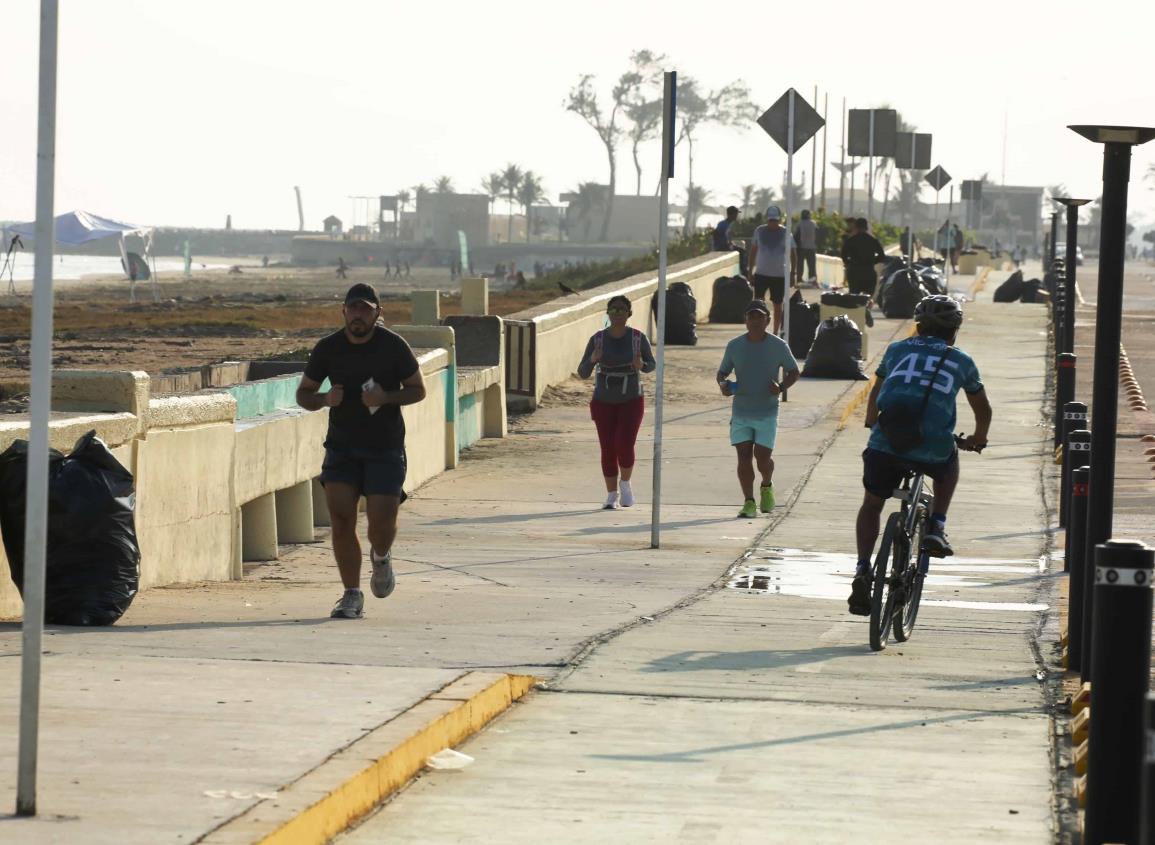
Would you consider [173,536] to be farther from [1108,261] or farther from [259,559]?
[1108,261]

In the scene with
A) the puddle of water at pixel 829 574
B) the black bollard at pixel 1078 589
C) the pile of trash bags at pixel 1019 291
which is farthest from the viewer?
the pile of trash bags at pixel 1019 291

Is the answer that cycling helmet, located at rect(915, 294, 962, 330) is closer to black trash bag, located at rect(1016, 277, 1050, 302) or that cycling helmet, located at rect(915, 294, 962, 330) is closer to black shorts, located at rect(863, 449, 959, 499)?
black shorts, located at rect(863, 449, 959, 499)

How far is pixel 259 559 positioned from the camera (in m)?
13.3

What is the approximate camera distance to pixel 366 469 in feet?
33.4

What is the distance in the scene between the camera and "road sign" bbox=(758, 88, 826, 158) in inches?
810

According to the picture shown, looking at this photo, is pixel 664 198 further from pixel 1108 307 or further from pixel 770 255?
pixel 770 255

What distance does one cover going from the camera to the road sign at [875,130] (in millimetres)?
28438

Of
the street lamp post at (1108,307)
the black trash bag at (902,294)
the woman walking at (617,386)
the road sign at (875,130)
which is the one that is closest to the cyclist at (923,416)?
the street lamp post at (1108,307)

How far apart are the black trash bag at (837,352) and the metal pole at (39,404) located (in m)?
20.4

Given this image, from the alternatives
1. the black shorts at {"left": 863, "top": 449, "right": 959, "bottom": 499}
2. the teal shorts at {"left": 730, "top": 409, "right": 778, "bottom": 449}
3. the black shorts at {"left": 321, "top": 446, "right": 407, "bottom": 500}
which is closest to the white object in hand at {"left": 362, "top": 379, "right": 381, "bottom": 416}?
the black shorts at {"left": 321, "top": 446, "right": 407, "bottom": 500}

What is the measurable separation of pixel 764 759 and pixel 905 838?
106cm

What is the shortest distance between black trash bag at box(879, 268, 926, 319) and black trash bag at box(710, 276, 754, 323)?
314cm

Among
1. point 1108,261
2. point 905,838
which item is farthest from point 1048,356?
point 905,838

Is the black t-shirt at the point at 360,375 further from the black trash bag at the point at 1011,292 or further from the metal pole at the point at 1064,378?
the black trash bag at the point at 1011,292
